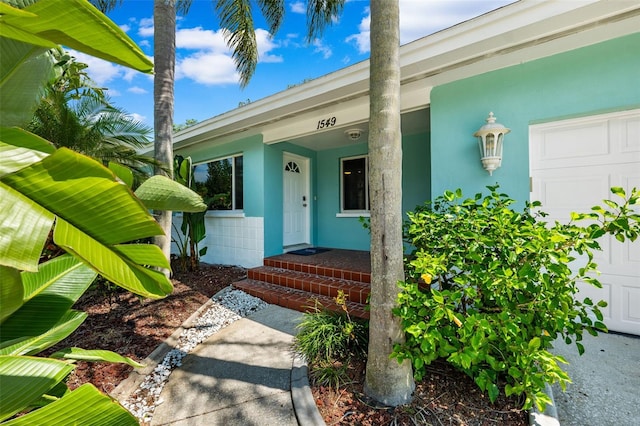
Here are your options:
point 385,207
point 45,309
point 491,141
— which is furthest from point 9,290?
point 491,141

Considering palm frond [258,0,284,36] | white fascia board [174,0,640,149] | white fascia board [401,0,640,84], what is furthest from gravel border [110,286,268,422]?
palm frond [258,0,284,36]

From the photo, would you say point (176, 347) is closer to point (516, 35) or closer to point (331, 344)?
point (331, 344)

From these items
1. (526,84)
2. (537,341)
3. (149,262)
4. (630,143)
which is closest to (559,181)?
(630,143)

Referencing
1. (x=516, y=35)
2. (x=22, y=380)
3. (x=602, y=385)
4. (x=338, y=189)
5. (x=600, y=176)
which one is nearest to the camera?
(x=22, y=380)

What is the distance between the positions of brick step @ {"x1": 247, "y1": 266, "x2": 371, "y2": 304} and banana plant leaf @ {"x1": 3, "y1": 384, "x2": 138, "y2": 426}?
2991mm

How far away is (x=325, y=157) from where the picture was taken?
6730 millimetres

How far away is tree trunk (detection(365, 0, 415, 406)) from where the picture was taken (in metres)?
1.89

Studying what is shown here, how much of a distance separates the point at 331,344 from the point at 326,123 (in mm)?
3729

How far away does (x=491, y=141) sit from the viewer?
3.16m

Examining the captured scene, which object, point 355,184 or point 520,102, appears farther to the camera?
point 355,184

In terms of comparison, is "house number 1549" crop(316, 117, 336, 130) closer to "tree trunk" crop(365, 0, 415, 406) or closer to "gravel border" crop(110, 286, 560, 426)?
"tree trunk" crop(365, 0, 415, 406)

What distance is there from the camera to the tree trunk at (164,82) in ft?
13.1

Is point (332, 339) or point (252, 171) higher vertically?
point (252, 171)

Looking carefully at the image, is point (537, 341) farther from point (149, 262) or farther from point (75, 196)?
point (75, 196)
